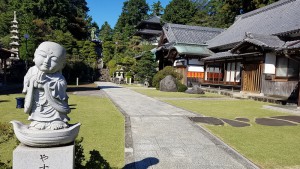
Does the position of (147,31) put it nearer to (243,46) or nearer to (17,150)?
(243,46)

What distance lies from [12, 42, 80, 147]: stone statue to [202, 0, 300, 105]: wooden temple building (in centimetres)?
1205

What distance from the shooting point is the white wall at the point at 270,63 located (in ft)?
52.4

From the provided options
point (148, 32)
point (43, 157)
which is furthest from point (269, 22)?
point (148, 32)

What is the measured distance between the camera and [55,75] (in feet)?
10.4

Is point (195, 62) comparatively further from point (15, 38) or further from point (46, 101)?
point (46, 101)

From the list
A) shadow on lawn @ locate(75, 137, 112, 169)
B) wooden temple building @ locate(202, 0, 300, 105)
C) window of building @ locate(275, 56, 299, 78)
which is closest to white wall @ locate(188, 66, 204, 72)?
wooden temple building @ locate(202, 0, 300, 105)

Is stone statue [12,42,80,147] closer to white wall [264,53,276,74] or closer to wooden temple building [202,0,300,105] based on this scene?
wooden temple building [202,0,300,105]

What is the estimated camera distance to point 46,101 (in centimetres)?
312

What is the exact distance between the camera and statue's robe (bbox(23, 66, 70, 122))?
3.06 m

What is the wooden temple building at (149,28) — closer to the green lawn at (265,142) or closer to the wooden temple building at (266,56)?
the wooden temple building at (266,56)

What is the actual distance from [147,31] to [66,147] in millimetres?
51002

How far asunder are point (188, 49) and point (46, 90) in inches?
946

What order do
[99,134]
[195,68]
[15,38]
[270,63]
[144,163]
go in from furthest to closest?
[15,38]
[195,68]
[270,63]
[99,134]
[144,163]

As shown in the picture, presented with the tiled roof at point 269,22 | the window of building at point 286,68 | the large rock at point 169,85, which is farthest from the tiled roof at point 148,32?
the window of building at point 286,68
